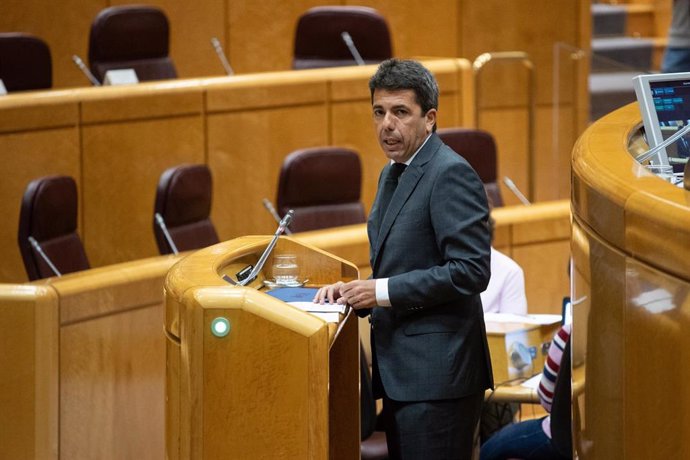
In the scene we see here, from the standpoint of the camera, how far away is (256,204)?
584cm

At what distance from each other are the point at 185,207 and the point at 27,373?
1.42 m

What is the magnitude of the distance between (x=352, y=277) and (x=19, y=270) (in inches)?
109

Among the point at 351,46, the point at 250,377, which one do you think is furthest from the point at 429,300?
the point at 351,46

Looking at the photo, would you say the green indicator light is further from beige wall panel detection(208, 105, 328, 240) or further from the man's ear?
beige wall panel detection(208, 105, 328, 240)

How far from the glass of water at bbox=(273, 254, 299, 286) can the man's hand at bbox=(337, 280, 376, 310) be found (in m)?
0.21

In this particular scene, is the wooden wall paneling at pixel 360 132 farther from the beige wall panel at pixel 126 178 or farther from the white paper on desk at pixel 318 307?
the white paper on desk at pixel 318 307

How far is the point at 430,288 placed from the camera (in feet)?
8.35

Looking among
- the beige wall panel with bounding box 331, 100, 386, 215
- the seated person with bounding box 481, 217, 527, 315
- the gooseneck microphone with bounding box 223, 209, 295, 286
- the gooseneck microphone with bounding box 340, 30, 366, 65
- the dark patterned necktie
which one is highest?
the gooseneck microphone with bounding box 340, 30, 366, 65

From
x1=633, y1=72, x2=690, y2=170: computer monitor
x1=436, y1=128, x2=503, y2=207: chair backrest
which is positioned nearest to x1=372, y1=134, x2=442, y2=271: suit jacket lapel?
x1=633, y1=72, x2=690, y2=170: computer monitor

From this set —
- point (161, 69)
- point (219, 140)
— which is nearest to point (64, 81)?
point (161, 69)

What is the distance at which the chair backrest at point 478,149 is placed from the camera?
5234 mm

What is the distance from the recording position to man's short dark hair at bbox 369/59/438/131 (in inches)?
103

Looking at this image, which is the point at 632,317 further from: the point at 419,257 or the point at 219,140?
the point at 219,140

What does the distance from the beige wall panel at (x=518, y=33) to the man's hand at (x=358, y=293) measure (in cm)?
548
